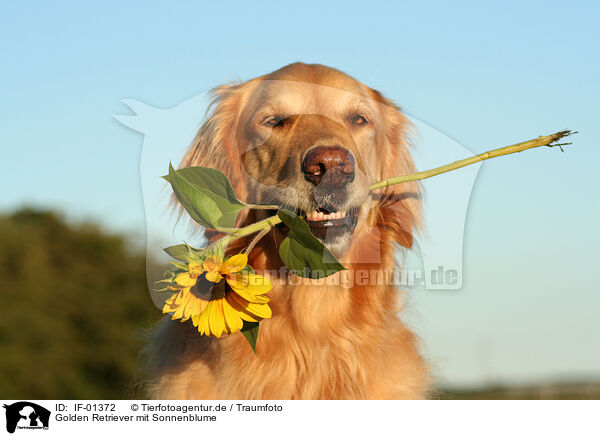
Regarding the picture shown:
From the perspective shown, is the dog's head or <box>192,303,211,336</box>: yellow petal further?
the dog's head

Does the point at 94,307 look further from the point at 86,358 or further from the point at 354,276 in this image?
the point at 354,276

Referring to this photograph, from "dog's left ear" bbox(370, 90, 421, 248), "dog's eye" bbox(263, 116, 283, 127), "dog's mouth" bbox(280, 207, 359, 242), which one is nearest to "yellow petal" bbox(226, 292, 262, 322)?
"dog's mouth" bbox(280, 207, 359, 242)

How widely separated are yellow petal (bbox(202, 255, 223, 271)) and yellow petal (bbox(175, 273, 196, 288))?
7cm

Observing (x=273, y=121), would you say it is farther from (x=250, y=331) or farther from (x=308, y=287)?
(x=250, y=331)

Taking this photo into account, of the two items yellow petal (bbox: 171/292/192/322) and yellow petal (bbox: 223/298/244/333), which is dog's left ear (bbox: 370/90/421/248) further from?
yellow petal (bbox: 171/292/192/322)

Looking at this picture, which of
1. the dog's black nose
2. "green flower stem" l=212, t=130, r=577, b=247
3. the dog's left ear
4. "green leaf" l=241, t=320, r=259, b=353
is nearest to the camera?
"green flower stem" l=212, t=130, r=577, b=247

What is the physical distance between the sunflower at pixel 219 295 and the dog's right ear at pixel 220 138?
1116 mm

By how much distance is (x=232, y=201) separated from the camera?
2248 mm

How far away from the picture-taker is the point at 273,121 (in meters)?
2.98

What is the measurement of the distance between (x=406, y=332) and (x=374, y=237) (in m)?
0.66

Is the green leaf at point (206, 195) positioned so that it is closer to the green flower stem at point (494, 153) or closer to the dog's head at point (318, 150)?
the dog's head at point (318, 150)

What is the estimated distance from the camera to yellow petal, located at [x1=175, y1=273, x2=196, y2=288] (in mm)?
2119
